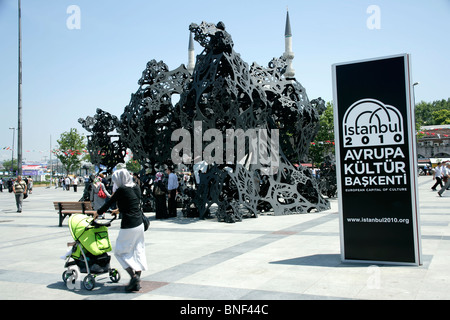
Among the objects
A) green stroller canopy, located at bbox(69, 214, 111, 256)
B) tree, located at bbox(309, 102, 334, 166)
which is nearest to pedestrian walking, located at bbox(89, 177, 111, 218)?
green stroller canopy, located at bbox(69, 214, 111, 256)

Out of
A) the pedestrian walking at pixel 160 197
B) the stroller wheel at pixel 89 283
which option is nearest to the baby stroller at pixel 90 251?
the stroller wheel at pixel 89 283

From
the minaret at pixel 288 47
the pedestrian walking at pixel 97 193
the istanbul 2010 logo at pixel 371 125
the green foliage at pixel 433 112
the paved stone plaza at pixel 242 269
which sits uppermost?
the green foliage at pixel 433 112

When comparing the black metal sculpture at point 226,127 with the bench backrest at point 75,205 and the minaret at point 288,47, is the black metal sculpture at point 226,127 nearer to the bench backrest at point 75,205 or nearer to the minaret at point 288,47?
the bench backrest at point 75,205

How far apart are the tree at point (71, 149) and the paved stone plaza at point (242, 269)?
5316 cm

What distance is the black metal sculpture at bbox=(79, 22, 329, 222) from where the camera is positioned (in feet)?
46.7

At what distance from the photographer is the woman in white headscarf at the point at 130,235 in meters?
5.95

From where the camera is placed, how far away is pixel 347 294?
17.8ft

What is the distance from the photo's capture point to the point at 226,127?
1466cm

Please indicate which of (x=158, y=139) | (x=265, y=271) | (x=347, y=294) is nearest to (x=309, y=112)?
(x=158, y=139)

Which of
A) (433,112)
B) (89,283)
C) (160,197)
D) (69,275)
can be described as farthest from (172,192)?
(433,112)

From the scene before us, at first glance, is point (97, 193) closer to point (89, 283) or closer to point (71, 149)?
point (89, 283)
